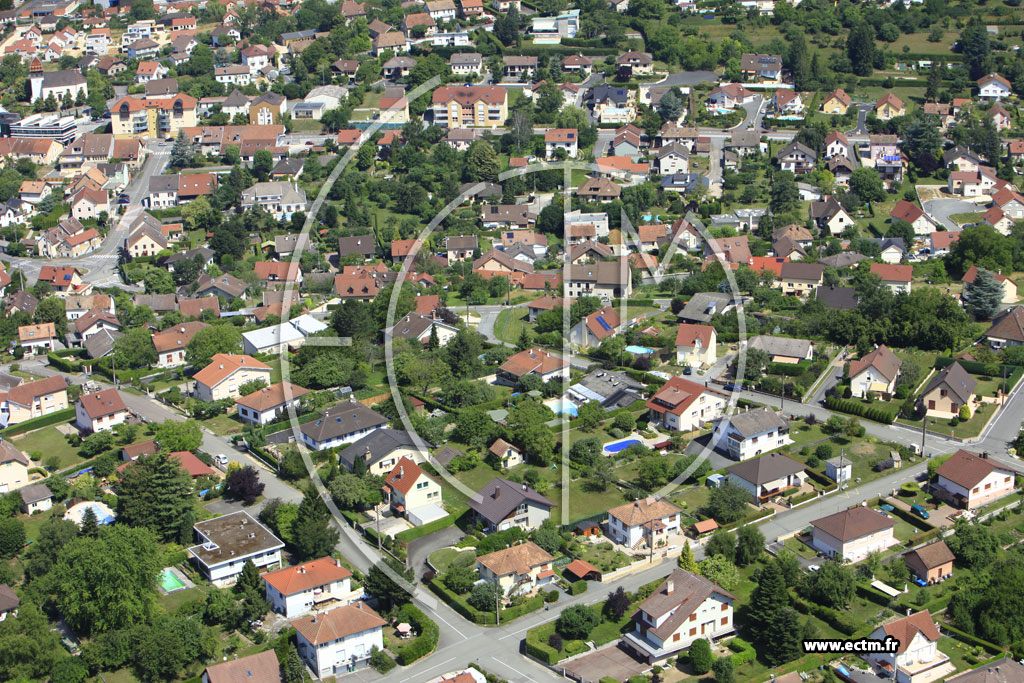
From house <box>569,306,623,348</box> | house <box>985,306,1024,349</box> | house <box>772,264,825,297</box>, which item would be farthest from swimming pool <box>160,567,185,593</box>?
house <box>985,306,1024,349</box>

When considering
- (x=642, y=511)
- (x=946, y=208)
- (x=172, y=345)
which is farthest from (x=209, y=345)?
(x=946, y=208)

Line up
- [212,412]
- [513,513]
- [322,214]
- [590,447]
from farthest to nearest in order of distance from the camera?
[322,214] < [212,412] < [590,447] < [513,513]

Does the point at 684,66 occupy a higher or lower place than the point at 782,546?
higher

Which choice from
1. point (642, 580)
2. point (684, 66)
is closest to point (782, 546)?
point (642, 580)

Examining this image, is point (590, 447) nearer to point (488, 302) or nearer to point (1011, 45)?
point (488, 302)

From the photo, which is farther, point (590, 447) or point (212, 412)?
point (212, 412)

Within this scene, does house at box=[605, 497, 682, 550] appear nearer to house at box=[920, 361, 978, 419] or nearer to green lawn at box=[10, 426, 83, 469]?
house at box=[920, 361, 978, 419]

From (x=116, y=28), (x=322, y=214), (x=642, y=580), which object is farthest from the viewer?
(x=116, y=28)
